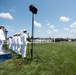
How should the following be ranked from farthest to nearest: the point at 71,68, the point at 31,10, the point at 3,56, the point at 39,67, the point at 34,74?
the point at 3,56, the point at 31,10, the point at 39,67, the point at 71,68, the point at 34,74

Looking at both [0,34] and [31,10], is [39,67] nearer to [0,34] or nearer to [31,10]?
[31,10]

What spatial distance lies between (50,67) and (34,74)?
137 centimetres

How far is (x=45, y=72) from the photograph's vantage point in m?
8.34

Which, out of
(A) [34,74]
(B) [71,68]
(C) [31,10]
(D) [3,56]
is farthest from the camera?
(D) [3,56]

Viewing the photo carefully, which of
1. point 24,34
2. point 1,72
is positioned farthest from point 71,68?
point 24,34

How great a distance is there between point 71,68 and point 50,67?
1.21 m

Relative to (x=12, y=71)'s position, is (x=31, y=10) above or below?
above

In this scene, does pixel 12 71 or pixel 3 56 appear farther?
pixel 3 56

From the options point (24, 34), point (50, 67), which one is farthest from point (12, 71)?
Result: point (24, 34)

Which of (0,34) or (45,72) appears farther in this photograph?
(0,34)

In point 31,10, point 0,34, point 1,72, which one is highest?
point 31,10

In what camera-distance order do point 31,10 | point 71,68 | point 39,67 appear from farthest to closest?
1. point 31,10
2. point 39,67
3. point 71,68

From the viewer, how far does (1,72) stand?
8.84 meters

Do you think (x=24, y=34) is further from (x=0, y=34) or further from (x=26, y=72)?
(x=26, y=72)
